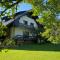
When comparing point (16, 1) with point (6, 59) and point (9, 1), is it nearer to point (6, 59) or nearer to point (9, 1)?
point (9, 1)

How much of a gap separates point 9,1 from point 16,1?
226mm

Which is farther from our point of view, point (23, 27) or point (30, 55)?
point (23, 27)

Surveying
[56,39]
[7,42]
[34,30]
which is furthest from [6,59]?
[34,30]

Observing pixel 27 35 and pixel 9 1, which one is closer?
pixel 9 1

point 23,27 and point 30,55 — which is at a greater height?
point 23,27

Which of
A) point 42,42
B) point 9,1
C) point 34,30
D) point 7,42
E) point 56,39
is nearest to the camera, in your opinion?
point 9,1

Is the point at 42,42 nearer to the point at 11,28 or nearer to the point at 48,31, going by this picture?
the point at 11,28

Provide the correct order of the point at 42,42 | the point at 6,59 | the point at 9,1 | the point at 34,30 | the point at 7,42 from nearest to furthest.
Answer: the point at 9,1, the point at 7,42, the point at 6,59, the point at 42,42, the point at 34,30

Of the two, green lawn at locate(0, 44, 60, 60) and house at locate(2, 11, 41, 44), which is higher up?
house at locate(2, 11, 41, 44)

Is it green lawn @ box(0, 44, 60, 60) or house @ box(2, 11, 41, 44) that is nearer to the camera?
green lawn @ box(0, 44, 60, 60)

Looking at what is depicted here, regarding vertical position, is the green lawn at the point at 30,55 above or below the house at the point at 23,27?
below

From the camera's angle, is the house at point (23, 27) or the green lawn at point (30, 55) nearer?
the green lawn at point (30, 55)

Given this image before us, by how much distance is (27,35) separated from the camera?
37.4 metres

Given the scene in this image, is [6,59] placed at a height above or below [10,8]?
below
